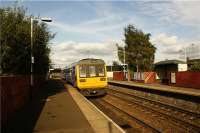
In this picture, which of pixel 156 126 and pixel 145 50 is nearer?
pixel 156 126

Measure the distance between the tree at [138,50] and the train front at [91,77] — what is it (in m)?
39.4

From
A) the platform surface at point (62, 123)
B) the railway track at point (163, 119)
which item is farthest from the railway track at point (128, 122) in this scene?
the platform surface at point (62, 123)

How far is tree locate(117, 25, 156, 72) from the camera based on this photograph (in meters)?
64.9

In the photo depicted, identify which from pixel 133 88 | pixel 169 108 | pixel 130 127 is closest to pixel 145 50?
pixel 133 88

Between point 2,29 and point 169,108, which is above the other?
point 2,29

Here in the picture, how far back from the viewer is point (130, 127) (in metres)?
13.3

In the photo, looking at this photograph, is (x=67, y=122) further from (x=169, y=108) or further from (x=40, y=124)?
(x=169, y=108)

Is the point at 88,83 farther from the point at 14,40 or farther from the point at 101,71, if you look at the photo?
the point at 14,40

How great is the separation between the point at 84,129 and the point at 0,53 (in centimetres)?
951

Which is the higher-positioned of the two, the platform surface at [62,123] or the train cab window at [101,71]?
the train cab window at [101,71]

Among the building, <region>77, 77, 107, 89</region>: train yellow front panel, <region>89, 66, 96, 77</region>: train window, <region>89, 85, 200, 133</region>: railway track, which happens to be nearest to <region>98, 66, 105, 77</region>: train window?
<region>89, 66, 96, 77</region>: train window

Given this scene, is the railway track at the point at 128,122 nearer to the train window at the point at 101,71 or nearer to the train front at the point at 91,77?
the train front at the point at 91,77

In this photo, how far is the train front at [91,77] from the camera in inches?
1010

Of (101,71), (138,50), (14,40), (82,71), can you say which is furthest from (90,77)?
(138,50)
